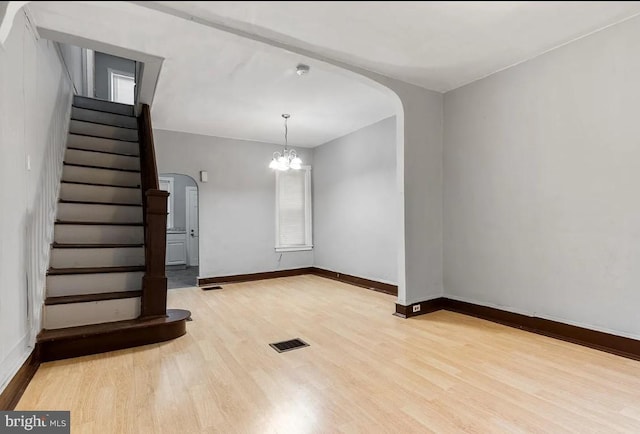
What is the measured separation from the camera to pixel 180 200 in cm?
845

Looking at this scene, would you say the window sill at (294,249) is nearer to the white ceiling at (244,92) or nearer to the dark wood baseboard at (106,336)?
the white ceiling at (244,92)

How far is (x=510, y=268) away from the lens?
3357 millimetres

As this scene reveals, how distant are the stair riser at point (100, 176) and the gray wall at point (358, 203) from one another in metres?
3.32

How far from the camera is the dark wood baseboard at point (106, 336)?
2.59 m

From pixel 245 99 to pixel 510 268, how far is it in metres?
3.66

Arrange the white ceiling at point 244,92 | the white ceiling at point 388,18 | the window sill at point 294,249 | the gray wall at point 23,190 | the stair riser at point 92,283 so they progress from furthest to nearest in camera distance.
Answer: the window sill at point 294,249
the stair riser at point 92,283
the white ceiling at point 244,92
the gray wall at point 23,190
the white ceiling at point 388,18

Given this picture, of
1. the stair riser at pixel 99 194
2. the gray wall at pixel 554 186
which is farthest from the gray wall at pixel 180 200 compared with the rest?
the gray wall at pixel 554 186

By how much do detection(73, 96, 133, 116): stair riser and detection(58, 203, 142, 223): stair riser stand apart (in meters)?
2.21

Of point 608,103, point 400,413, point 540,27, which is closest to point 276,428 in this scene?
point 400,413

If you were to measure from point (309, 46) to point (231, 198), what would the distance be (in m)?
5.44

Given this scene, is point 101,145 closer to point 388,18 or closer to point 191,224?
point 191,224

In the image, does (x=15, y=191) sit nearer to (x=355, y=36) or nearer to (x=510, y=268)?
(x=355, y=36)

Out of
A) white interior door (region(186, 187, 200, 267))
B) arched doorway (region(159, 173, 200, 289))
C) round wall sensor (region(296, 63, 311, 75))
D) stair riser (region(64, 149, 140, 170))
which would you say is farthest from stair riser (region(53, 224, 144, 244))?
white interior door (region(186, 187, 200, 267))

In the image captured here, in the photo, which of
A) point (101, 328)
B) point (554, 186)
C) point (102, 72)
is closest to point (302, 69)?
point (554, 186)
